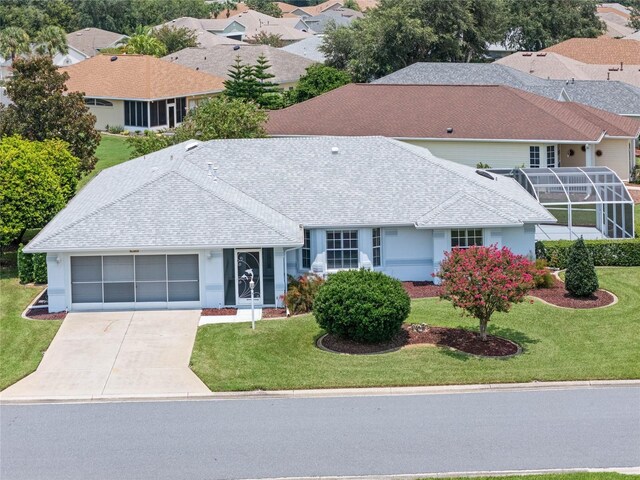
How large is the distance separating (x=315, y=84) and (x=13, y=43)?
95.4 ft

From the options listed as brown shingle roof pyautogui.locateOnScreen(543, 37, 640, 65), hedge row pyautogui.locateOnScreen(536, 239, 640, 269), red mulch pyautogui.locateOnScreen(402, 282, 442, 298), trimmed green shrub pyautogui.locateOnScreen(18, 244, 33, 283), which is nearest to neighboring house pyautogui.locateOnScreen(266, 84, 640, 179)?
hedge row pyautogui.locateOnScreen(536, 239, 640, 269)

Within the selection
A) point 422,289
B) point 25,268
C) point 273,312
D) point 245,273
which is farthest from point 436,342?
point 25,268

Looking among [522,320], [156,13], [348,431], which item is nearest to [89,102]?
[522,320]

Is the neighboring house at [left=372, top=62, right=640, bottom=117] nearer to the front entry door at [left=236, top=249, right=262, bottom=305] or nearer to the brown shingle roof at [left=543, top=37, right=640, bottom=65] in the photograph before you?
the brown shingle roof at [left=543, top=37, right=640, bottom=65]

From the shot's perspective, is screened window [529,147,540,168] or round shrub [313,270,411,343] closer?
round shrub [313,270,411,343]

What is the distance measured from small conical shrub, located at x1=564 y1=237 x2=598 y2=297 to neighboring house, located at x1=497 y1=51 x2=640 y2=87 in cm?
4528

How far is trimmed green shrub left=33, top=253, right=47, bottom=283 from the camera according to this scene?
35.6 meters

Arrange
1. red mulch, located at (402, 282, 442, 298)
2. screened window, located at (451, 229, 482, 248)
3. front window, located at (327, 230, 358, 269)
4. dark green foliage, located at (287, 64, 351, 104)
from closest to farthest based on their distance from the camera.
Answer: red mulch, located at (402, 282, 442, 298) → front window, located at (327, 230, 358, 269) → screened window, located at (451, 229, 482, 248) → dark green foliage, located at (287, 64, 351, 104)

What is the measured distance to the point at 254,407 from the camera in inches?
950

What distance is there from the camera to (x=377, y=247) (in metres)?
35.5

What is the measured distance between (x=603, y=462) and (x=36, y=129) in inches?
1237

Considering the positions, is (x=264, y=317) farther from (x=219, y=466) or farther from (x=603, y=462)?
(x=603, y=462)

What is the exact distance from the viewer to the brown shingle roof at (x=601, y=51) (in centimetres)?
8706

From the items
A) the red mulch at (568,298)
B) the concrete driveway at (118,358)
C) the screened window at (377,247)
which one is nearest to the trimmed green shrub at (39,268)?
the concrete driveway at (118,358)
